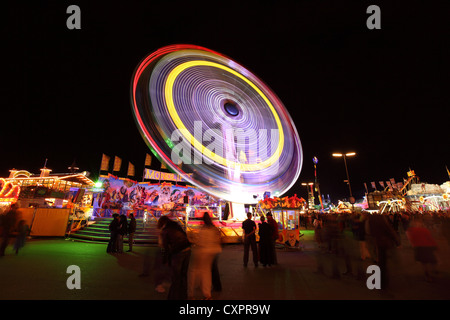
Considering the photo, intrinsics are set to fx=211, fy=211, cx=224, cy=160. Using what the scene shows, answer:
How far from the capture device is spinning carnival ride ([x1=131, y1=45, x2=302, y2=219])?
45.7ft

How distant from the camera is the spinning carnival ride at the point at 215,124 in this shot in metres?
13.9

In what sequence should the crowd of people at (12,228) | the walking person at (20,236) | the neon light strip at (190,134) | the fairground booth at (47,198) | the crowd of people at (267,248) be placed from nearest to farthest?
the crowd of people at (267,248) → the crowd of people at (12,228) → the walking person at (20,236) → the fairground booth at (47,198) → the neon light strip at (190,134)

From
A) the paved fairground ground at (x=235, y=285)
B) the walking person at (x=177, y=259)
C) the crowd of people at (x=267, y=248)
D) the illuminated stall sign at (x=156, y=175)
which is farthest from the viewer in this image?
the illuminated stall sign at (x=156, y=175)

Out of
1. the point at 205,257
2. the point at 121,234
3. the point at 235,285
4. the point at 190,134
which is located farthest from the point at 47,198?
the point at 205,257

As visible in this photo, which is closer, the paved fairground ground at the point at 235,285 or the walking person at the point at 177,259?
the walking person at the point at 177,259

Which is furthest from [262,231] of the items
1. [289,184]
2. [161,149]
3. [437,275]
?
[289,184]

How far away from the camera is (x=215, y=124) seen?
56.3 ft

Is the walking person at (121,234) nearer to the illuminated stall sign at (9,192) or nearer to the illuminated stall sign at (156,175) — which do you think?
the illuminated stall sign at (9,192)

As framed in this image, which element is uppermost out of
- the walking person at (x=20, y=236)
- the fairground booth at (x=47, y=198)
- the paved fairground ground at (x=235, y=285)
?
the fairground booth at (x=47, y=198)

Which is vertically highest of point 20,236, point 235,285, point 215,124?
point 215,124

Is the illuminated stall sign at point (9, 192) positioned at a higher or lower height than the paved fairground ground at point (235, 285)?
higher

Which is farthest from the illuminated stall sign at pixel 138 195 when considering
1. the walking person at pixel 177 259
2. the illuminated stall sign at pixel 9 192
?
the walking person at pixel 177 259

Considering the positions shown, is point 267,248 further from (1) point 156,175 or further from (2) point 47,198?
(1) point 156,175
